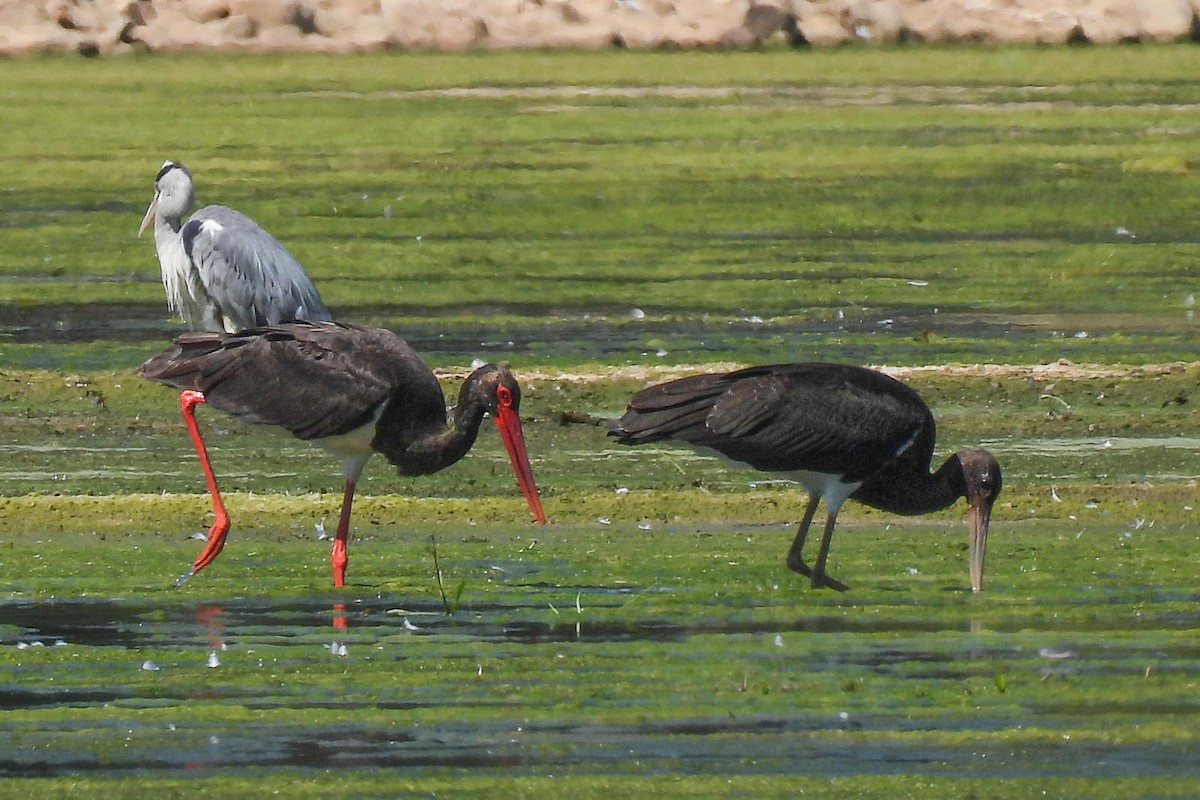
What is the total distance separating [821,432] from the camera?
10.4 meters

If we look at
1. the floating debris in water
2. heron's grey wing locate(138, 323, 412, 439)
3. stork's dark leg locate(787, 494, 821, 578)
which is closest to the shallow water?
the floating debris in water

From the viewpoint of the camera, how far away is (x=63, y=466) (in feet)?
41.7

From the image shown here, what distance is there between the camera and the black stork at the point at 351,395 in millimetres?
10883

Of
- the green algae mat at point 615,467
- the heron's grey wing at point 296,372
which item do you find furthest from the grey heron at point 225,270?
the heron's grey wing at point 296,372

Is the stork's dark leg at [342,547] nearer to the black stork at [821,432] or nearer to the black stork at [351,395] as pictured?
the black stork at [351,395]

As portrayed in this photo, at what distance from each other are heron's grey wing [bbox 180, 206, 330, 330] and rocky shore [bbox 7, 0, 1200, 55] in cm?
1684

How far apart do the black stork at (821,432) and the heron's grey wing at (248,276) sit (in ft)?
12.4

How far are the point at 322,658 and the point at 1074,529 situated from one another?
3820mm

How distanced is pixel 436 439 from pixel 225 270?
3.37 meters

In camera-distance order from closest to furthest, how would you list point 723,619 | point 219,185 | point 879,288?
1. point 723,619
2. point 879,288
3. point 219,185

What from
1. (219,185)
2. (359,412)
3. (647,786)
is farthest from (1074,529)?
(219,185)

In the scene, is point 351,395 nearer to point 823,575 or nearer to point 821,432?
point 821,432

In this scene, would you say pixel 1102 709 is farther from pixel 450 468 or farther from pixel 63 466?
pixel 63 466

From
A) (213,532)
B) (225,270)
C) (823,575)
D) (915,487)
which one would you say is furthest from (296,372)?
(225,270)
